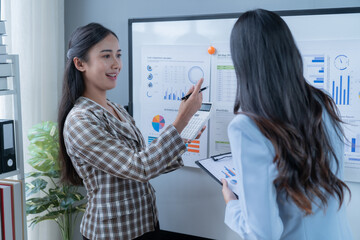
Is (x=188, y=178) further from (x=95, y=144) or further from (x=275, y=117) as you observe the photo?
(x=275, y=117)

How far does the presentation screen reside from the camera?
6.24ft

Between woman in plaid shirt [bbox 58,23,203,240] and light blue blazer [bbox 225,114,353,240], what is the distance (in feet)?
1.58

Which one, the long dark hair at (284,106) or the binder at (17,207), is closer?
the long dark hair at (284,106)

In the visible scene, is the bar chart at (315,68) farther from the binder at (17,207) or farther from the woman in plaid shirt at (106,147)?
the binder at (17,207)

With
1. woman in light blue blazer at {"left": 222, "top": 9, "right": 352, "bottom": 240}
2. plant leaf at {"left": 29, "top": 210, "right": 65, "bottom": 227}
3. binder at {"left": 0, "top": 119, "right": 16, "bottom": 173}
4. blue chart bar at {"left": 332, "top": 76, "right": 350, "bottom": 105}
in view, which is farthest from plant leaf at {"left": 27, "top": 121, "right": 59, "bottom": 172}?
blue chart bar at {"left": 332, "top": 76, "right": 350, "bottom": 105}

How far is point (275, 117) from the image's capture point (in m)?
0.96

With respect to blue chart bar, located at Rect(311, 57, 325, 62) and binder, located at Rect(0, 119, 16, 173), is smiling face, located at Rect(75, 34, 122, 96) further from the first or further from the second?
blue chart bar, located at Rect(311, 57, 325, 62)

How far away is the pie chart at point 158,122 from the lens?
232cm

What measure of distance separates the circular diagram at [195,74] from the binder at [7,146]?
0.98m

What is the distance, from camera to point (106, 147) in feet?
4.57

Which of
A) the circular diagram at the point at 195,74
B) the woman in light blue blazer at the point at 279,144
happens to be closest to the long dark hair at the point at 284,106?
the woman in light blue blazer at the point at 279,144

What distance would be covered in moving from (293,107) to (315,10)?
3.68 feet

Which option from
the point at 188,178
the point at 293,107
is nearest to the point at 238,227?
the point at 293,107

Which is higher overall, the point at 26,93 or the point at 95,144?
the point at 26,93
